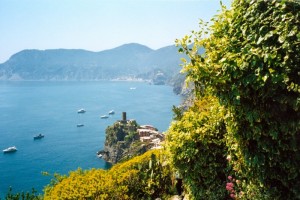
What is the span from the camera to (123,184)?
11.7 m

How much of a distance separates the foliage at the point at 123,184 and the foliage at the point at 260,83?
5.57 m

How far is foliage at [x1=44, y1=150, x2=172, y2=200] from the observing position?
11031 mm

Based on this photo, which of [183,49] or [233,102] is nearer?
[233,102]

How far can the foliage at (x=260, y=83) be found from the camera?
471 centimetres

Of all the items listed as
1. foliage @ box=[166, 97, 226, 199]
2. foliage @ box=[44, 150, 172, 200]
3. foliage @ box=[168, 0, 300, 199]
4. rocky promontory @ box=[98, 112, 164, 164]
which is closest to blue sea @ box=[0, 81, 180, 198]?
rocky promontory @ box=[98, 112, 164, 164]

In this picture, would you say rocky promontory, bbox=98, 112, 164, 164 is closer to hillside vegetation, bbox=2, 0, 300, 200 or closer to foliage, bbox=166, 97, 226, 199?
foliage, bbox=166, 97, 226, 199

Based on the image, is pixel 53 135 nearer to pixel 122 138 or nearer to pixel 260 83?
pixel 122 138

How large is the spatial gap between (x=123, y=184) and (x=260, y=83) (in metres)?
8.38

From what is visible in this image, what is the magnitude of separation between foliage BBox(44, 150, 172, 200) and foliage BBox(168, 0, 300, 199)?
557cm

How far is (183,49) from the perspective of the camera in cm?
632

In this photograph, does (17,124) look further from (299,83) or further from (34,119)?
(299,83)

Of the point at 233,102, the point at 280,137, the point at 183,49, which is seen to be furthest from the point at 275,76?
the point at 183,49

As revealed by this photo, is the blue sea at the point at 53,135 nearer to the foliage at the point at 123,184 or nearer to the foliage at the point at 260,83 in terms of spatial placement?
the foliage at the point at 123,184

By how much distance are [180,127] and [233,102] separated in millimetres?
3513
